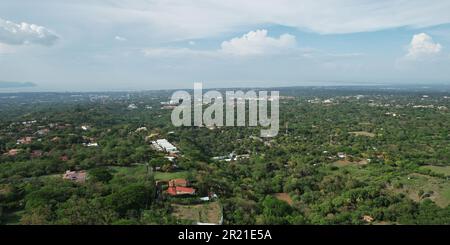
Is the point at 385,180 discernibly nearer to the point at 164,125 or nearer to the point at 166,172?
the point at 166,172

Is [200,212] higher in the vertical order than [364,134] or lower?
higher

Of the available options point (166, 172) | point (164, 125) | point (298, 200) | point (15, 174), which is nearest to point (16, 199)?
point (15, 174)

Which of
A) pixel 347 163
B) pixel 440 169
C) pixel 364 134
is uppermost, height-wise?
pixel 364 134

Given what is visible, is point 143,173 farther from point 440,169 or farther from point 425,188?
point 440,169

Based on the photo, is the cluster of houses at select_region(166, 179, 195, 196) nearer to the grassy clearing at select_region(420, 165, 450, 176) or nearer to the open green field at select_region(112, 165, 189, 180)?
the open green field at select_region(112, 165, 189, 180)

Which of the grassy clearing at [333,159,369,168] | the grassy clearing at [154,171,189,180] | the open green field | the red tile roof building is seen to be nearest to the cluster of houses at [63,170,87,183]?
the open green field

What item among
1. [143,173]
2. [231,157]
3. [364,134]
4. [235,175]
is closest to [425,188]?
[235,175]

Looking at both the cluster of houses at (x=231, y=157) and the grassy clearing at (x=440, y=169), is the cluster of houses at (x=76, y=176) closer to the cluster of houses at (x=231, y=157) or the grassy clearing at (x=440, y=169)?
the cluster of houses at (x=231, y=157)
